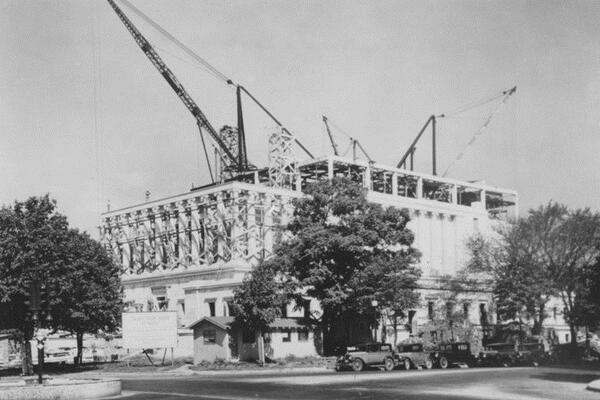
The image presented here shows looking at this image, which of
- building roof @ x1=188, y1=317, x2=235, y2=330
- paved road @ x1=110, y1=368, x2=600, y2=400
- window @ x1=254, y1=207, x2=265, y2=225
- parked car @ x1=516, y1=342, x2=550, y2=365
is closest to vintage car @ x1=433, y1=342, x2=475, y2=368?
parked car @ x1=516, y1=342, x2=550, y2=365

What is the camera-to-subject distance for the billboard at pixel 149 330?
182 feet

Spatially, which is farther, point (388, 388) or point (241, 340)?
point (241, 340)

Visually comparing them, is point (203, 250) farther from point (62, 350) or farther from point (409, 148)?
point (409, 148)

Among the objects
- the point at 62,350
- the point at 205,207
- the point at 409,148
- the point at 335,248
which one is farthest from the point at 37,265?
the point at 409,148

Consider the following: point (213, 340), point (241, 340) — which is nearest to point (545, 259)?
point (241, 340)

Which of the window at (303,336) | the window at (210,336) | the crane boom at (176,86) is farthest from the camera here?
the crane boom at (176,86)

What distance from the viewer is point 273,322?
5566 cm

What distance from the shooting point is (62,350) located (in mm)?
80500

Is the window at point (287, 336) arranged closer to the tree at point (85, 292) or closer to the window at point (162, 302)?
the tree at point (85, 292)

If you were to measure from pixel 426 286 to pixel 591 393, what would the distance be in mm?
54620

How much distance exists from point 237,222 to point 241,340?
32.2m

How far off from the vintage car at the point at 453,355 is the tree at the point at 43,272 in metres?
25.1

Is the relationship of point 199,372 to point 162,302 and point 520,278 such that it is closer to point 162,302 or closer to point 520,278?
point 520,278

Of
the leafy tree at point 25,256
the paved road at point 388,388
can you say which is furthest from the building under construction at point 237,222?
the paved road at point 388,388
